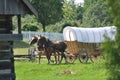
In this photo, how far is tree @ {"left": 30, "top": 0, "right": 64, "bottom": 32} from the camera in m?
69.6

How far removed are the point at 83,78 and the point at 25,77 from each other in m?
2.91

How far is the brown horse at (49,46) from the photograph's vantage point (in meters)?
31.3

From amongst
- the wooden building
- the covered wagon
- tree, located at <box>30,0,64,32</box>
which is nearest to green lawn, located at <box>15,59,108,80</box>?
the wooden building

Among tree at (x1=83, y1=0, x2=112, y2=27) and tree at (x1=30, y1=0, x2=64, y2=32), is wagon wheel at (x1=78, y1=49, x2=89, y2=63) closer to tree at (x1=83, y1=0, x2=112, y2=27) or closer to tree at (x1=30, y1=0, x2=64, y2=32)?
tree at (x1=30, y1=0, x2=64, y2=32)

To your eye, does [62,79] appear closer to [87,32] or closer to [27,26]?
[87,32]

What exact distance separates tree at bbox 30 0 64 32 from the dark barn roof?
5034 cm

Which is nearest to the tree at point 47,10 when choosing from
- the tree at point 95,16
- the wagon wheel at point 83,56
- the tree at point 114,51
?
the tree at point 95,16

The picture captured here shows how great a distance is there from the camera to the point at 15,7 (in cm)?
1770

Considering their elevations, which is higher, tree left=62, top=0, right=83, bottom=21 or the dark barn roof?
tree left=62, top=0, right=83, bottom=21

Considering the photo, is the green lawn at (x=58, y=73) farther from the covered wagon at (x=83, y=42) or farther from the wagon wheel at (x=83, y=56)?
the covered wagon at (x=83, y=42)

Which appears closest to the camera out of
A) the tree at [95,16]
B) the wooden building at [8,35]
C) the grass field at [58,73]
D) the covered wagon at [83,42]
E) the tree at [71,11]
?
the wooden building at [8,35]

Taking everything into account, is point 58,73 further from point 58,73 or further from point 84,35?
point 84,35

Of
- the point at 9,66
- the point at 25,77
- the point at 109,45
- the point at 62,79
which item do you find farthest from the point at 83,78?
the point at 109,45

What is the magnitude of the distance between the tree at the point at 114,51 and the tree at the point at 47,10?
60116 mm
